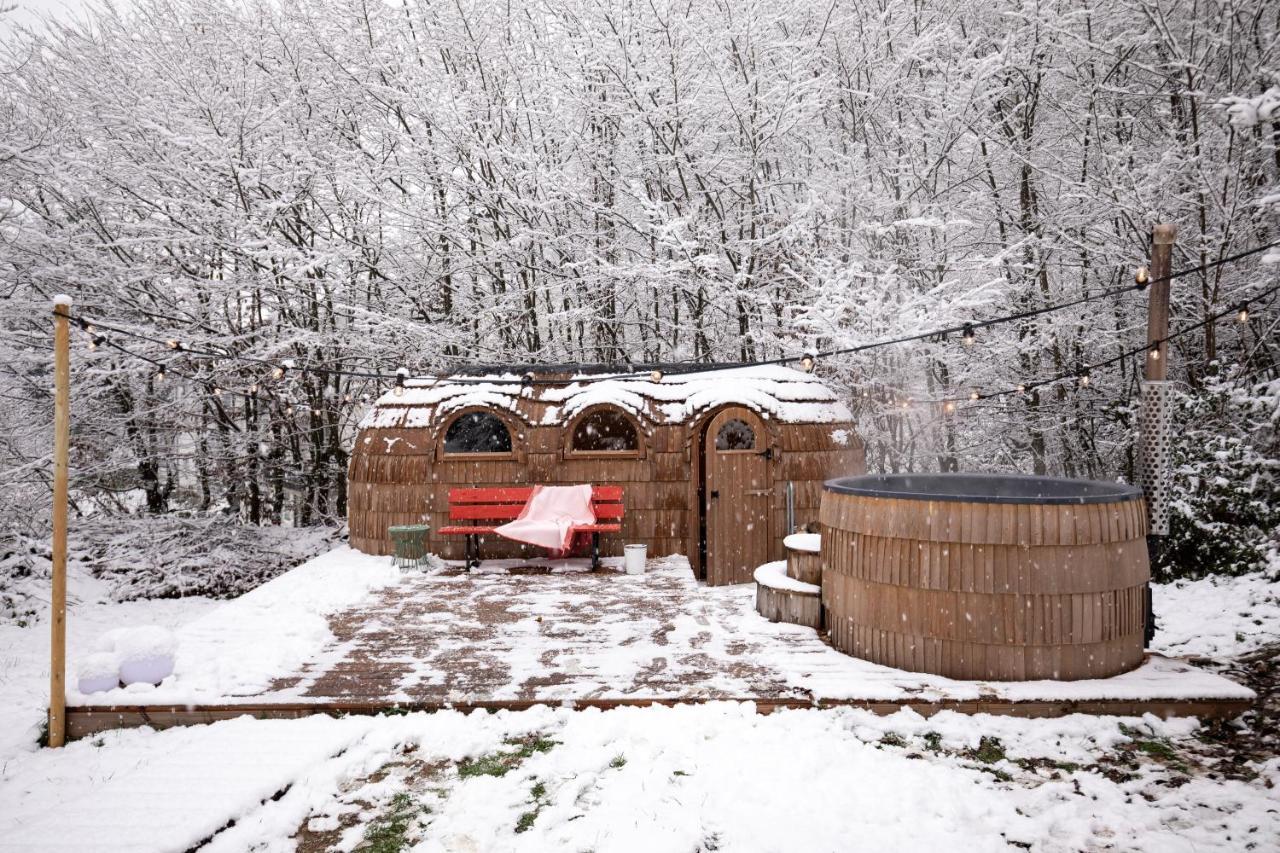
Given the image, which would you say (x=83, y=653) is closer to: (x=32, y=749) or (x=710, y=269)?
(x=32, y=749)

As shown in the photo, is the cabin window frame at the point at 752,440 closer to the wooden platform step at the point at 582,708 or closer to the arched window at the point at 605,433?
the arched window at the point at 605,433

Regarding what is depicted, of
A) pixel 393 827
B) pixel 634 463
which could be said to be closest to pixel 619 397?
pixel 634 463

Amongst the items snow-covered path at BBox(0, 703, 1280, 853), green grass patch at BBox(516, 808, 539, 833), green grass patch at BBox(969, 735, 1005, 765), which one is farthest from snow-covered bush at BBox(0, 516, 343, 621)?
green grass patch at BBox(969, 735, 1005, 765)

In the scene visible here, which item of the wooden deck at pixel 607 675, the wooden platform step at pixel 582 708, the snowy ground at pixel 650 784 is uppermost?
the wooden deck at pixel 607 675

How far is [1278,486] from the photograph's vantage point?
768cm

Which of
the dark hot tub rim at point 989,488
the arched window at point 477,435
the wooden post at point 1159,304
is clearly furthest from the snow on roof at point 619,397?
the wooden post at point 1159,304

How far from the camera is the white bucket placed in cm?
815

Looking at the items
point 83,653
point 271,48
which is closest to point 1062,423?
point 83,653

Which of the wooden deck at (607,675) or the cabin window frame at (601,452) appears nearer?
the wooden deck at (607,675)

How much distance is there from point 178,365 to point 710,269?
9.46m

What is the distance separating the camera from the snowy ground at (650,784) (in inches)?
129

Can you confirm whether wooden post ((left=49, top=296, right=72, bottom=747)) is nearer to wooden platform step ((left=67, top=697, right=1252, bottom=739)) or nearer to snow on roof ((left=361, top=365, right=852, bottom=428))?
wooden platform step ((left=67, top=697, right=1252, bottom=739))

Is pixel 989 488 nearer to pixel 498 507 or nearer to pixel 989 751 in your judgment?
pixel 989 751

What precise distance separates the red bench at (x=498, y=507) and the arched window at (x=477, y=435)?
676mm
